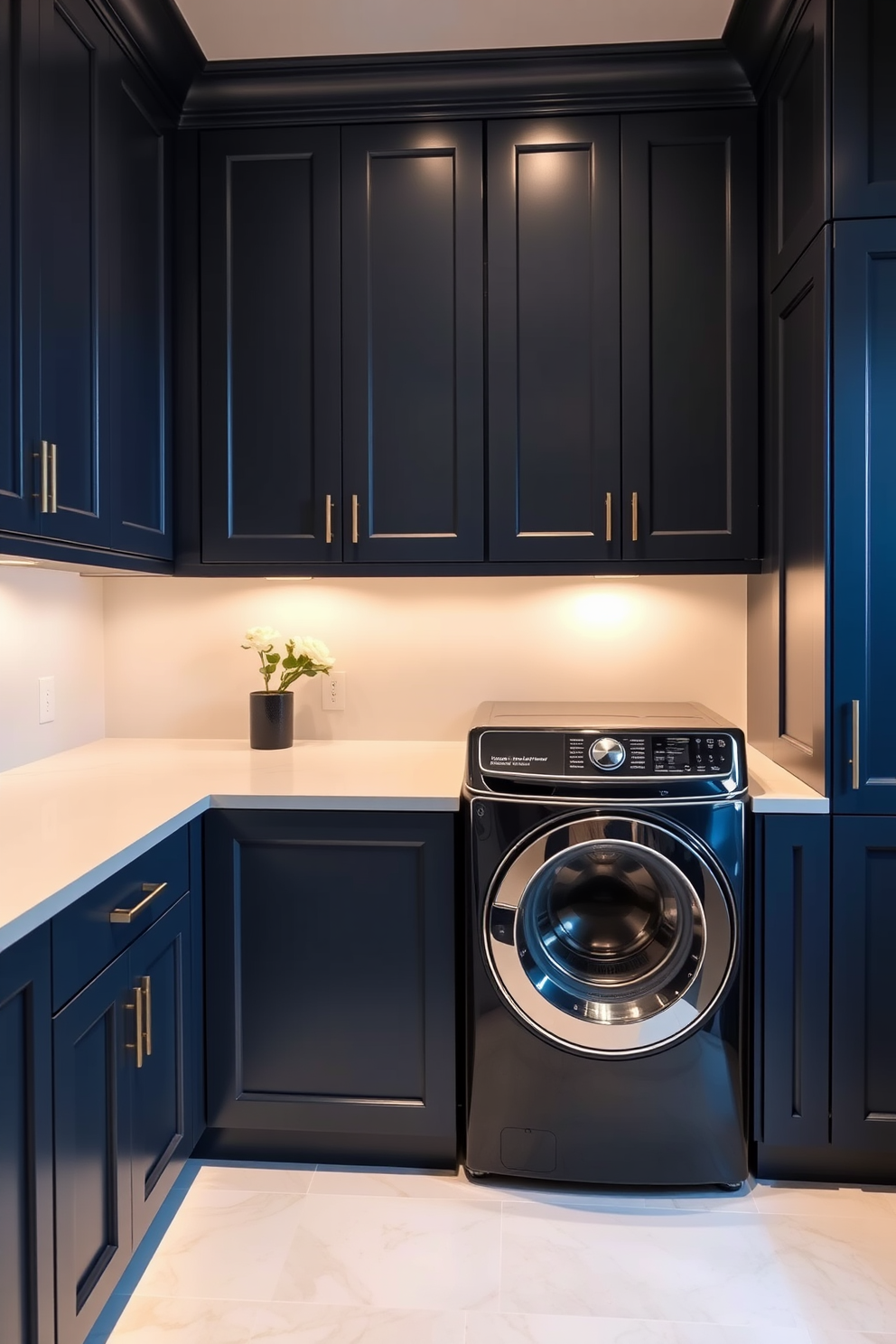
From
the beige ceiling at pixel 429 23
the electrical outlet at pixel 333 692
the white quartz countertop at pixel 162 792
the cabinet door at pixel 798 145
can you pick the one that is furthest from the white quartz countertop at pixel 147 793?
the beige ceiling at pixel 429 23

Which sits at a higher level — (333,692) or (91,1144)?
(333,692)

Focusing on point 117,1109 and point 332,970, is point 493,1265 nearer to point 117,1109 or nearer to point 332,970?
point 332,970

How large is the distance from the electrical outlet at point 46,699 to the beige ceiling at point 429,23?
1664 millimetres

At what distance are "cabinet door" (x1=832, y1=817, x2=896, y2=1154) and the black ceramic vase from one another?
4.73 feet

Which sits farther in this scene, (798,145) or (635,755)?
(798,145)

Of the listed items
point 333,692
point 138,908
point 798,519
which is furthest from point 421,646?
point 138,908

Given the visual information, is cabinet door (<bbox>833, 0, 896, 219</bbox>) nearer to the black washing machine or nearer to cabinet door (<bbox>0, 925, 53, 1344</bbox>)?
the black washing machine

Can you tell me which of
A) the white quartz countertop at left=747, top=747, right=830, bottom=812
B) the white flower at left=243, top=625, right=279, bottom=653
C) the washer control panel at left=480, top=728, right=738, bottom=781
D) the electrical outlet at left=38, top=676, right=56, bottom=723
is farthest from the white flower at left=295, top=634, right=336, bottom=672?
the white quartz countertop at left=747, top=747, right=830, bottom=812

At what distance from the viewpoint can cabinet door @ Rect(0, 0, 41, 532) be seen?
1537mm

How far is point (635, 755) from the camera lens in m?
1.83

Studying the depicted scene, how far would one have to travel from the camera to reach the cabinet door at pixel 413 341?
226 centimetres

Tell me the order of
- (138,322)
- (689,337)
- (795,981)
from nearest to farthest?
(795,981) < (138,322) < (689,337)

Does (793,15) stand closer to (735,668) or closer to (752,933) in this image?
(735,668)

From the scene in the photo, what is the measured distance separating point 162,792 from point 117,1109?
64cm
